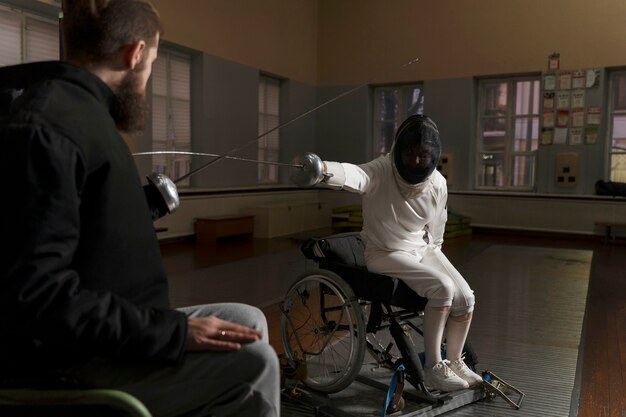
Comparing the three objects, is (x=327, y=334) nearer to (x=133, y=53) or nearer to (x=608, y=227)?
(x=133, y=53)

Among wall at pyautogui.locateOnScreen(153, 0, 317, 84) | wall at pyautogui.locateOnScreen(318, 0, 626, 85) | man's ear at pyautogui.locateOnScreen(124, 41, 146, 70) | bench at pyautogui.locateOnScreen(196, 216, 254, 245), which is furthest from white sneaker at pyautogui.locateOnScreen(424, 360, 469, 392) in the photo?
wall at pyautogui.locateOnScreen(318, 0, 626, 85)

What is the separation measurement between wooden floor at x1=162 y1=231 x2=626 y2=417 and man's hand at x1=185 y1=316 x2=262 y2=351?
1.76 m

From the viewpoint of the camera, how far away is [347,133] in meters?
10.5

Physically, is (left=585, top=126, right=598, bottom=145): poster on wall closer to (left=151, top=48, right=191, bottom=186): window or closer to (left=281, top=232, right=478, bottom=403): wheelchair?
(left=151, top=48, right=191, bottom=186): window

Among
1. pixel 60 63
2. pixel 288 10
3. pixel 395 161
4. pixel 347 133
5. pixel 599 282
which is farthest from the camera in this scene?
pixel 347 133

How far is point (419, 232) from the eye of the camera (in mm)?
2572

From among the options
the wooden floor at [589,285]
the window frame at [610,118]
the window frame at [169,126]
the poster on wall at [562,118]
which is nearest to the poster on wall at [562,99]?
the poster on wall at [562,118]

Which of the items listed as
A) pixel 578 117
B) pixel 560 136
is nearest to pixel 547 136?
pixel 560 136

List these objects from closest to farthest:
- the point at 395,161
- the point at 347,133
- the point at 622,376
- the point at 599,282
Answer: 1. the point at 395,161
2. the point at 622,376
3. the point at 599,282
4. the point at 347,133

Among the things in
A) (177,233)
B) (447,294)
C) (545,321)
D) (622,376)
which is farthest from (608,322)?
(177,233)

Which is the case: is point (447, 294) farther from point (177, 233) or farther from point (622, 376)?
point (177, 233)

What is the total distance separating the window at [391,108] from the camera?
Result: 10102 millimetres

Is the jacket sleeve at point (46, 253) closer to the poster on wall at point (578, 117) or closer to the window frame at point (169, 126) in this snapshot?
the window frame at point (169, 126)

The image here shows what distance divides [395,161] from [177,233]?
5370 mm
